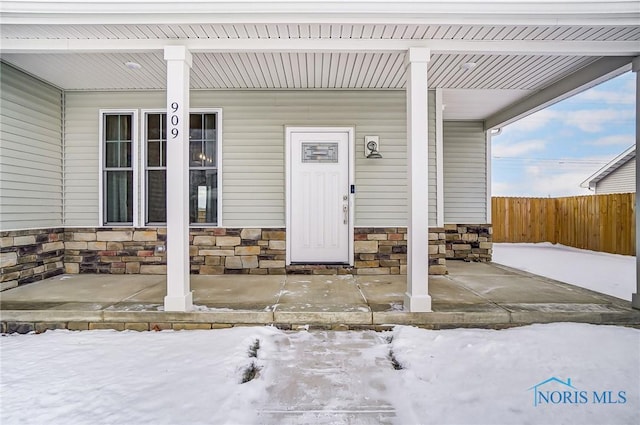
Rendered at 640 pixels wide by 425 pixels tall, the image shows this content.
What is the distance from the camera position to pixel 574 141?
103 ft

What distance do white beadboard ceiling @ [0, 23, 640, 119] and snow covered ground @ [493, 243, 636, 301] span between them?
2753 mm

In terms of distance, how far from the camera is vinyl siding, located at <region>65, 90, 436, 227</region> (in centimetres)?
453

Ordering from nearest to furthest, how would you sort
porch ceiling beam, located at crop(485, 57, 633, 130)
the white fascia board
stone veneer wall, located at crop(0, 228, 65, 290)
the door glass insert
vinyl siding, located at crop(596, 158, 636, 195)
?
the white fascia board → porch ceiling beam, located at crop(485, 57, 633, 130) → stone veneer wall, located at crop(0, 228, 65, 290) → the door glass insert → vinyl siding, located at crop(596, 158, 636, 195)

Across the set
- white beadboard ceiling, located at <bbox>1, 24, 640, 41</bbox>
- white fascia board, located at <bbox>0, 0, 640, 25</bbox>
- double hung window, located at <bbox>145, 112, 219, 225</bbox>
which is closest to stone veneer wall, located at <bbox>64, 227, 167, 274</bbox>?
double hung window, located at <bbox>145, 112, 219, 225</bbox>

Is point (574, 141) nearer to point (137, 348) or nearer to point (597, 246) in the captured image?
point (597, 246)

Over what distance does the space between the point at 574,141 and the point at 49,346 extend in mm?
40747

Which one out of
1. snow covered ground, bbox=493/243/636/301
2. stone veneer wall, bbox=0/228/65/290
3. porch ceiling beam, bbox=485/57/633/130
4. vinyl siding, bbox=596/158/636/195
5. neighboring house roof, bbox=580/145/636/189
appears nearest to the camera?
porch ceiling beam, bbox=485/57/633/130

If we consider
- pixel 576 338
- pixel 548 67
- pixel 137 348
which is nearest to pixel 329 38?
pixel 548 67

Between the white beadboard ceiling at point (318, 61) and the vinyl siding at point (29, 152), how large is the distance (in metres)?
0.26

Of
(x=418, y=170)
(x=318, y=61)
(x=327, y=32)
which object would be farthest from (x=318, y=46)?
(x=418, y=170)

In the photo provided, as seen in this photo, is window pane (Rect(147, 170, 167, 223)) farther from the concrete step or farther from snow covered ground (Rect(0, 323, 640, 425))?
the concrete step

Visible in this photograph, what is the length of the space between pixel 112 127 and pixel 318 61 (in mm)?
3223

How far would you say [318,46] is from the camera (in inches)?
121

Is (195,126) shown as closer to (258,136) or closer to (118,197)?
(258,136)
